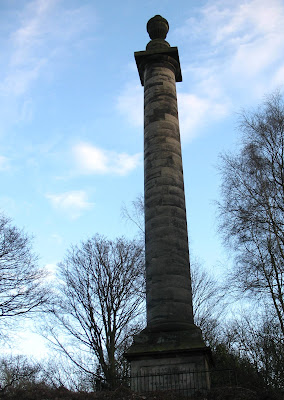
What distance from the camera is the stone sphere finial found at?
1505 centimetres

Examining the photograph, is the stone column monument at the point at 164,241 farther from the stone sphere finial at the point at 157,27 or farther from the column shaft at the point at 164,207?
the stone sphere finial at the point at 157,27

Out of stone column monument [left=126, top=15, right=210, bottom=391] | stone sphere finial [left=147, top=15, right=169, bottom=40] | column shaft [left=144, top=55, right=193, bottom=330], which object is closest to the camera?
stone column monument [left=126, top=15, right=210, bottom=391]

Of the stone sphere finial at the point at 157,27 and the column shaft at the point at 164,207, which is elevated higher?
the stone sphere finial at the point at 157,27

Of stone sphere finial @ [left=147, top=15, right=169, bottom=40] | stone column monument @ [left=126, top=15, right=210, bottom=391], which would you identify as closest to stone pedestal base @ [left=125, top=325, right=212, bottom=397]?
stone column monument @ [left=126, top=15, right=210, bottom=391]

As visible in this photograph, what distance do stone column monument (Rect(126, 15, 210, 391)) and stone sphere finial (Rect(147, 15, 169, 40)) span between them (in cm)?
41

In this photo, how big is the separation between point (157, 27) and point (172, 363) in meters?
11.3

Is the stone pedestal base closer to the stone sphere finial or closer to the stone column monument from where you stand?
the stone column monument

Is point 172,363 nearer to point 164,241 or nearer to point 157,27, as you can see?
point 164,241

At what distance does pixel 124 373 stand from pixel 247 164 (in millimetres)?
9810

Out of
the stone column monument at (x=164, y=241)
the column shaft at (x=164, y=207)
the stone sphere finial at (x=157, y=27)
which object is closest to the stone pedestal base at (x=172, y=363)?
the stone column monument at (x=164, y=241)

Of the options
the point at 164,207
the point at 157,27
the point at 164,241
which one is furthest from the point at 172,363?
the point at 157,27

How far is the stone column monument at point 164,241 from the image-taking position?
934cm

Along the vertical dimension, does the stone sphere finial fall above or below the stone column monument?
above

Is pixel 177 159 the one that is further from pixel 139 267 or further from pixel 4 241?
pixel 4 241
